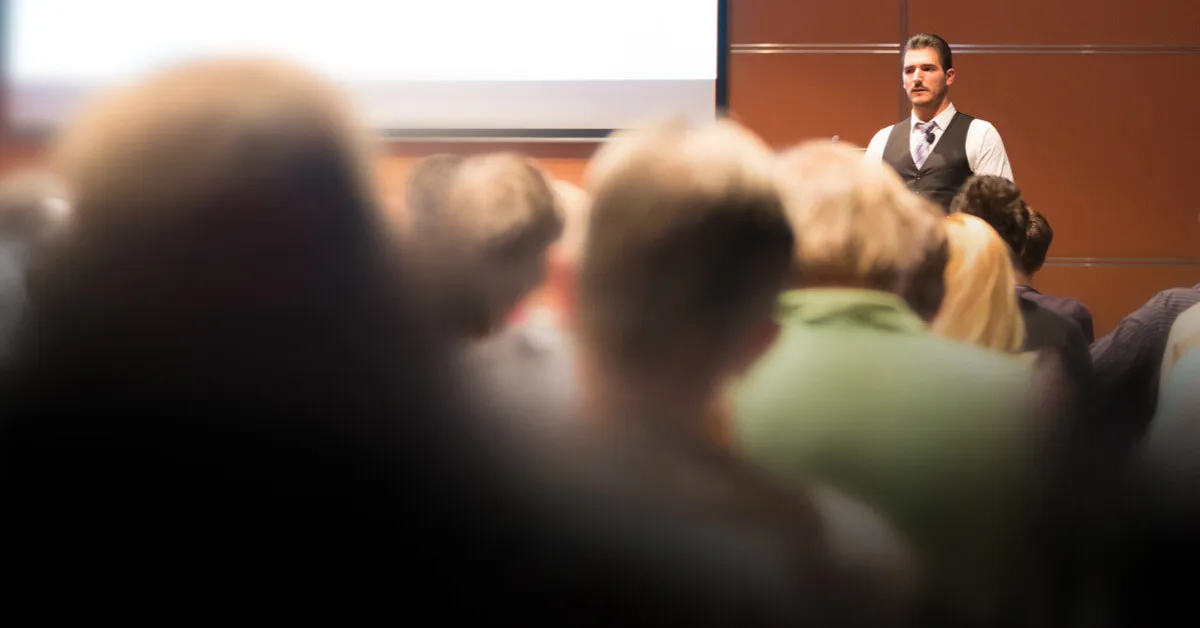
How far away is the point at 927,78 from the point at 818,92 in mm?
679

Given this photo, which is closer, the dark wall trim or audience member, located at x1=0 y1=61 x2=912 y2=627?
audience member, located at x1=0 y1=61 x2=912 y2=627

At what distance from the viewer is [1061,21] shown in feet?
11.7

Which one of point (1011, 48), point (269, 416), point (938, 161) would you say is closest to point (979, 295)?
point (269, 416)

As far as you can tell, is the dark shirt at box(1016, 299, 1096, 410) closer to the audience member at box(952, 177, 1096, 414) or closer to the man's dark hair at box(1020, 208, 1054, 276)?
the audience member at box(952, 177, 1096, 414)

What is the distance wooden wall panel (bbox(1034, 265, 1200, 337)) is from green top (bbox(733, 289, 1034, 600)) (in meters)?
3.43

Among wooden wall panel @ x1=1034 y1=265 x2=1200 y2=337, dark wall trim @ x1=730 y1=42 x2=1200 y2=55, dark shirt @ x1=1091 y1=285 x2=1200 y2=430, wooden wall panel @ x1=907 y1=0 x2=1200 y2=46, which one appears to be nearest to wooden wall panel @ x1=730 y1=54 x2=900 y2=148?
dark wall trim @ x1=730 y1=42 x2=1200 y2=55

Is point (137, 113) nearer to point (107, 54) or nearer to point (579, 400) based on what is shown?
point (107, 54)

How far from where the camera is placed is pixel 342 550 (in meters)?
0.38

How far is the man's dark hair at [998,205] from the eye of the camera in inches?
60.3

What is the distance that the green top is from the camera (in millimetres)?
415

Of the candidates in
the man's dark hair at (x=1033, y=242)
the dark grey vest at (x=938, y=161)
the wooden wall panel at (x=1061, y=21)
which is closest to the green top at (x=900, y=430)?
the man's dark hair at (x=1033, y=242)

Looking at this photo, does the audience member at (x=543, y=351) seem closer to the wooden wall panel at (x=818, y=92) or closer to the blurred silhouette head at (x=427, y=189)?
the blurred silhouette head at (x=427, y=189)

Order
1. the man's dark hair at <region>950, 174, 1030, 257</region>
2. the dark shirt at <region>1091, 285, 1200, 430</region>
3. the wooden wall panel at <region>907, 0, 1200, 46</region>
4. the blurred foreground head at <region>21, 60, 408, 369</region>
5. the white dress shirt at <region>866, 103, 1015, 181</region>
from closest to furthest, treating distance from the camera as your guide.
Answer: the blurred foreground head at <region>21, 60, 408, 369</region> < the dark shirt at <region>1091, 285, 1200, 430</region> < the man's dark hair at <region>950, 174, 1030, 257</region> < the white dress shirt at <region>866, 103, 1015, 181</region> < the wooden wall panel at <region>907, 0, 1200, 46</region>

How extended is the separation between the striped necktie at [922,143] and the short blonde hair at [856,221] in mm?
2353
